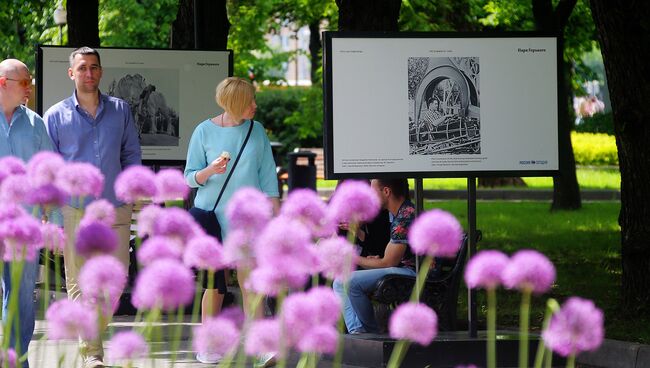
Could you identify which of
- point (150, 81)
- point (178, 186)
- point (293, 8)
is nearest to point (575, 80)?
point (293, 8)

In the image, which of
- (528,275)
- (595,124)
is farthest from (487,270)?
(595,124)

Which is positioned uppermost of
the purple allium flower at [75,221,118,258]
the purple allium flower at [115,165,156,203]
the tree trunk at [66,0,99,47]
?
the tree trunk at [66,0,99,47]

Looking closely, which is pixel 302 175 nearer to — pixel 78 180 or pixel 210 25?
pixel 210 25

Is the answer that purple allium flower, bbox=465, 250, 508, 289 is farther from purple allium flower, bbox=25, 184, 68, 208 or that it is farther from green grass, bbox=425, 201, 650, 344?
green grass, bbox=425, 201, 650, 344

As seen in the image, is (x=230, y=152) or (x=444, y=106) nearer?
(x=230, y=152)

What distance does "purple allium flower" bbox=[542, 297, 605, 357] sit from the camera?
2.56 meters

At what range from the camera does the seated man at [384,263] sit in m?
8.79

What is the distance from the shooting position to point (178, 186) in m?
3.42

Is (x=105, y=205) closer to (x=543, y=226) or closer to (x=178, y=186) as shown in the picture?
(x=178, y=186)

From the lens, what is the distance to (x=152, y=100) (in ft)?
41.8

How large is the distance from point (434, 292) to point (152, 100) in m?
4.54

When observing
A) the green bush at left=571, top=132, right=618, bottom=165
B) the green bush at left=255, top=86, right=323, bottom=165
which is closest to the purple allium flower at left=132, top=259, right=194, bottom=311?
the green bush at left=571, top=132, right=618, bottom=165

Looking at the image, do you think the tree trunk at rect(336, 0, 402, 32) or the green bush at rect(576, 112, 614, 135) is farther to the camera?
the green bush at rect(576, 112, 614, 135)

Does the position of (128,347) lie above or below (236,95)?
below
